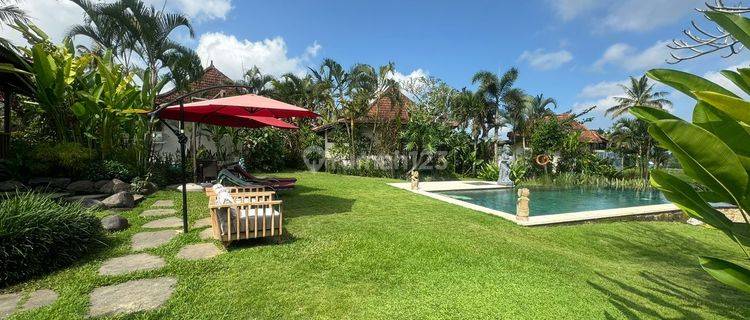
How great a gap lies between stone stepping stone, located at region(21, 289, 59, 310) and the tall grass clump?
47 cm

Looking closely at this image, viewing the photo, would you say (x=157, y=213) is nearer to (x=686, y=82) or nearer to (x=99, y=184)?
(x=99, y=184)

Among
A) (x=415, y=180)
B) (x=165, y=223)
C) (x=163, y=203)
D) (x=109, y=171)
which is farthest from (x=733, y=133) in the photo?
(x=415, y=180)

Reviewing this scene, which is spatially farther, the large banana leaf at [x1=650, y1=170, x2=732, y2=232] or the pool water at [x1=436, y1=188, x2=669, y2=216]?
the pool water at [x1=436, y1=188, x2=669, y2=216]

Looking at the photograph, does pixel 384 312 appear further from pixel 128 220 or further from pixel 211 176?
pixel 211 176

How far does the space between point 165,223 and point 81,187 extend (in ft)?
11.6

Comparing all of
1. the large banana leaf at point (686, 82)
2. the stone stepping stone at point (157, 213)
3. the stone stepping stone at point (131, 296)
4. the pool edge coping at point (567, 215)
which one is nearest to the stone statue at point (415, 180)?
the pool edge coping at point (567, 215)

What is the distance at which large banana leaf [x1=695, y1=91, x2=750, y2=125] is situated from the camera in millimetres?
1034

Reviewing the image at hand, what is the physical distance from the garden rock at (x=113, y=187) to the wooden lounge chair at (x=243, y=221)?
455 cm

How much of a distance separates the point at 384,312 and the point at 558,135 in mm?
20962

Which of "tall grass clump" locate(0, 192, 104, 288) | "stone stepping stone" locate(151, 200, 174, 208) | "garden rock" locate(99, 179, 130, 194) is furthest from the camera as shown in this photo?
"garden rock" locate(99, 179, 130, 194)

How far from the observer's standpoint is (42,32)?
9.36 metres

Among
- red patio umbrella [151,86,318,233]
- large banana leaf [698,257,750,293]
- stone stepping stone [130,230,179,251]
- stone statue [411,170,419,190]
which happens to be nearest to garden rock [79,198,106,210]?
red patio umbrella [151,86,318,233]

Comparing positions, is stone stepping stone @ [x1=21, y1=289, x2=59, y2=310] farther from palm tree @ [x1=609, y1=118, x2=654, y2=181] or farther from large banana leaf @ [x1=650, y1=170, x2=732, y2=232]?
palm tree @ [x1=609, y1=118, x2=654, y2=181]

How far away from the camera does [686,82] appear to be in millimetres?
1301
